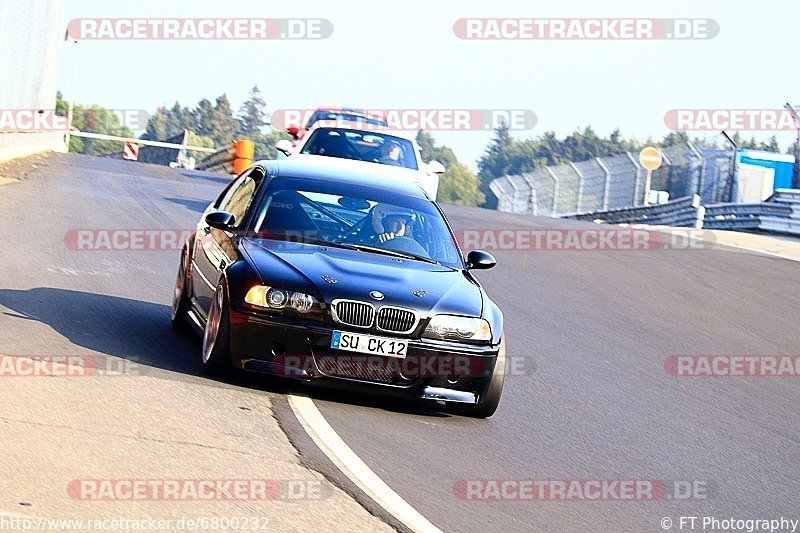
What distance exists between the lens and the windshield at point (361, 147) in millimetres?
18109

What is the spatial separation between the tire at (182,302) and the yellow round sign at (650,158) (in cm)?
2339

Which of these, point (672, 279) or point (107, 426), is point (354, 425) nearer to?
point (107, 426)

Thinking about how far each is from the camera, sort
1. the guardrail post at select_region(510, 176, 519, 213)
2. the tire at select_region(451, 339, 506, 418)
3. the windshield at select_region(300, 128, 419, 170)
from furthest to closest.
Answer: the guardrail post at select_region(510, 176, 519, 213), the windshield at select_region(300, 128, 419, 170), the tire at select_region(451, 339, 506, 418)

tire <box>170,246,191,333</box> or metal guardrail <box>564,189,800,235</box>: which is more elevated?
tire <box>170,246,191,333</box>

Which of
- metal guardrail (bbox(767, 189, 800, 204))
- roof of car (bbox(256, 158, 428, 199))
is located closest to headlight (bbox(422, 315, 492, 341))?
roof of car (bbox(256, 158, 428, 199))

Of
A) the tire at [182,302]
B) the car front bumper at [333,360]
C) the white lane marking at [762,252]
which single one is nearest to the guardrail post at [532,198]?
the white lane marking at [762,252]

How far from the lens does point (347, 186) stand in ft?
30.1

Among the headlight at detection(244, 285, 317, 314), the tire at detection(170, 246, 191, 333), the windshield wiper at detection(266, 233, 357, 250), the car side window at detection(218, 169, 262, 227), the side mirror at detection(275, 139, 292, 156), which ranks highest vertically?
the side mirror at detection(275, 139, 292, 156)

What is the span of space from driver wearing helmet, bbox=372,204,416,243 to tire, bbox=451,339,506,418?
4.18 ft

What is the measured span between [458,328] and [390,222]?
1.45 m

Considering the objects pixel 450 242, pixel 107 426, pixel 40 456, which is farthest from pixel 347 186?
pixel 40 456

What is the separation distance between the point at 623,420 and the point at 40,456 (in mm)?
4252

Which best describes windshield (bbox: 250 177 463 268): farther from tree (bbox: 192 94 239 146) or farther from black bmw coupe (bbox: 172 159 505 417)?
tree (bbox: 192 94 239 146)

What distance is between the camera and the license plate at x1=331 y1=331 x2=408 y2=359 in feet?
24.8
